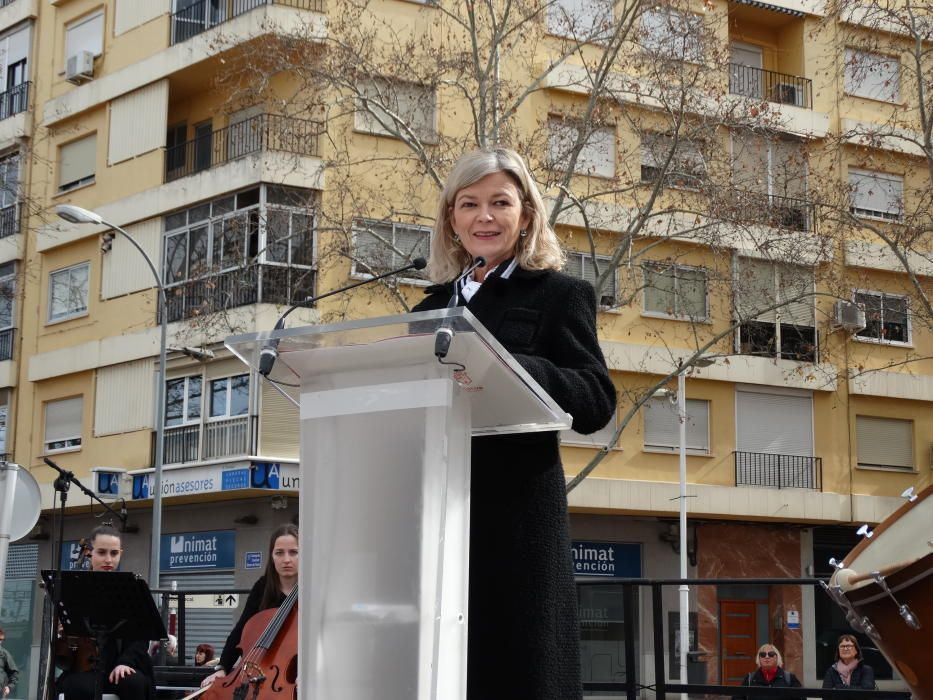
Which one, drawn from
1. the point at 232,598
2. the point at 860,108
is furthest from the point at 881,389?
the point at 232,598

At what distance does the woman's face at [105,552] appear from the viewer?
10.8m

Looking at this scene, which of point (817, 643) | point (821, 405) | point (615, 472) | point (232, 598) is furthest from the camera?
point (821, 405)

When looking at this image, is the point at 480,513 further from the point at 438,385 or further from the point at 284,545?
the point at 284,545

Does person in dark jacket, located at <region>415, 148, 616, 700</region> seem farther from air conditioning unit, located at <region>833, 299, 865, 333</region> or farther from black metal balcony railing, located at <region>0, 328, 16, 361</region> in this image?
black metal balcony railing, located at <region>0, 328, 16, 361</region>

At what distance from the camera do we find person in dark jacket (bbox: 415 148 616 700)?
2771 millimetres

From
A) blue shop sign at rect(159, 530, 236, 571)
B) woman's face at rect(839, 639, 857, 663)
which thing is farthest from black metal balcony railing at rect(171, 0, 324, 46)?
woman's face at rect(839, 639, 857, 663)

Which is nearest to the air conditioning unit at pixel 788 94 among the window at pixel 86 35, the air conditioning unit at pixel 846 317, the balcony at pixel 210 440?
the air conditioning unit at pixel 846 317

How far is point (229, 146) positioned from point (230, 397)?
216 inches

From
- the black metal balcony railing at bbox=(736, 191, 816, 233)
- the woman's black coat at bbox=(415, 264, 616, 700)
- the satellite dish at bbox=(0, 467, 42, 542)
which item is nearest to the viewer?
the woman's black coat at bbox=(415, 264, 616, 700)

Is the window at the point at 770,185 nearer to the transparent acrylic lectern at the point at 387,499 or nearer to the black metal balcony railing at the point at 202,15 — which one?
the black metal balcony railing at the point at 202,15

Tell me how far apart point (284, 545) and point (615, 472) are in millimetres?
23077

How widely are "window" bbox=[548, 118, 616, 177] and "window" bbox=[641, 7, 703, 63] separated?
1596 millimetres

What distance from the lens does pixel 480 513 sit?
9.23 ft

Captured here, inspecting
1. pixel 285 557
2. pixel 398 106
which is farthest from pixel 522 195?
pixel 398 106
